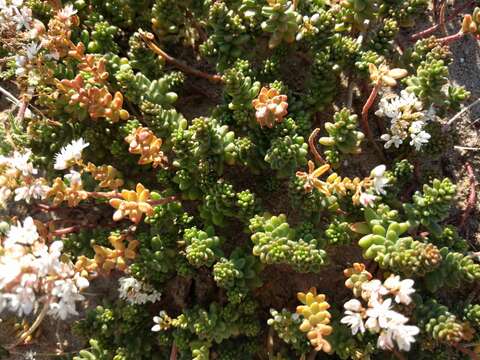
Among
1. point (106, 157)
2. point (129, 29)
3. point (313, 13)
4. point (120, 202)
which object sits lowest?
point (120, 202)

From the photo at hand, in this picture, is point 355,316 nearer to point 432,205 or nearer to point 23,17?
point 432,205

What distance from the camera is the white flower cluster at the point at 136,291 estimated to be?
275 centimetres

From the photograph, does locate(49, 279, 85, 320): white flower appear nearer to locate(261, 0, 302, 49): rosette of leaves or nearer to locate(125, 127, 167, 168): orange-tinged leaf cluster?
locate(125, 127, 167, 168): orange-tinged leaf cluster

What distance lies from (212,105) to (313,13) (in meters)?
0.78

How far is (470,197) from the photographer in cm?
288

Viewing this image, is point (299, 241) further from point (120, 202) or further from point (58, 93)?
point (58, 93)

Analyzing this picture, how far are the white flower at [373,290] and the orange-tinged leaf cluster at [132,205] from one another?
1043 millimetres

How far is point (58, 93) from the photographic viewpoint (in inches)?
112

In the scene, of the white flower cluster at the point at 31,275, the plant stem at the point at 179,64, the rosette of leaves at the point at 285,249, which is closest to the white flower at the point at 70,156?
the white flower cluster at the point at 31,275

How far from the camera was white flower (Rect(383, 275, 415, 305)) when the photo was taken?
87.2 inches

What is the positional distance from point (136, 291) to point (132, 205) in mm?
522

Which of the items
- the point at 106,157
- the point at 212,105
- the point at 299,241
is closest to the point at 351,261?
the point at 299,241

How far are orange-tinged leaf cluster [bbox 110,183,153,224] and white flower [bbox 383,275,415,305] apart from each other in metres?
1.13

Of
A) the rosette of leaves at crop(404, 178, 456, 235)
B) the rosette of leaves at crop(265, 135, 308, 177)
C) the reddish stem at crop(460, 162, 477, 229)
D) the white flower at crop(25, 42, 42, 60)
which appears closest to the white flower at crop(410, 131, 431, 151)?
the rosette of leaves at crop(404, 178, 456, 235)
